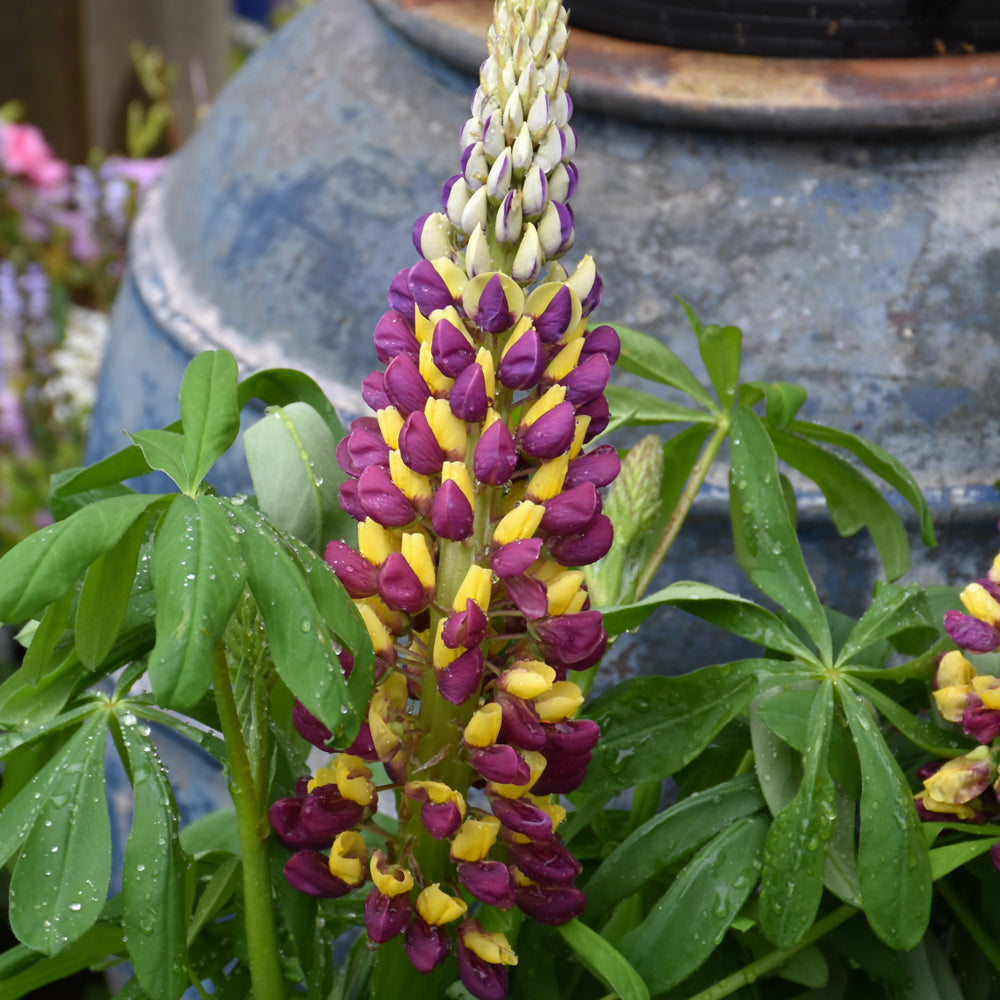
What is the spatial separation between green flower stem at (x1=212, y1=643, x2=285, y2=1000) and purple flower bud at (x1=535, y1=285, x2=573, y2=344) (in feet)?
0.58

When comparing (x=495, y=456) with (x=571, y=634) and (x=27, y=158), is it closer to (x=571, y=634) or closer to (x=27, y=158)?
(x=571, y=634)

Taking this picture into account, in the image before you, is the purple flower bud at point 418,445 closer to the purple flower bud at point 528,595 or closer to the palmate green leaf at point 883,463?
the purple flower bud at point 528,595

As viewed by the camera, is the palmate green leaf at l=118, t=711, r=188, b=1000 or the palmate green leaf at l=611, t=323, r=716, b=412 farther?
the palmate green leaf at l=611, t=323, r=716, b=412

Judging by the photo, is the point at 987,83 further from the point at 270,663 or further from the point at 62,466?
the point at 62,466

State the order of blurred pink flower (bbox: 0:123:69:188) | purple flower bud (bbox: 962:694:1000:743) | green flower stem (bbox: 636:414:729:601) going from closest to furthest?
1. purple flower bud (bbox: 962:694:1000:743)
2. green flower stem (bbox: 636:414:729:601)
3. blurred pink flower (bbox: 0:123:69:188)

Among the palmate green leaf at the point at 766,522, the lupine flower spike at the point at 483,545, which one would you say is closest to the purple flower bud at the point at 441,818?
the lupine flower spike at the point at 483,545

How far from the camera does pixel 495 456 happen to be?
0.44 m

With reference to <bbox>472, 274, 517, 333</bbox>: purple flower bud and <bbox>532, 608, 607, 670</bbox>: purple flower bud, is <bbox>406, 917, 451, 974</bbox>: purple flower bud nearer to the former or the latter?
<bbox>532, 608, 607, 670</bbox>: purple flower bud

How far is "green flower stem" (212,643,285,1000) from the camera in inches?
19.5

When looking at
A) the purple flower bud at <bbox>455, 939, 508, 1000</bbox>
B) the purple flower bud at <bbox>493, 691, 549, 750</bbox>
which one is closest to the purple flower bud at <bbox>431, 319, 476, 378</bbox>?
the purple flower bud at <bbox>493, 691, 549, 750</bbox>

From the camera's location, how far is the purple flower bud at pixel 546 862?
0.47m

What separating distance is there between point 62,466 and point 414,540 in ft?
4.73

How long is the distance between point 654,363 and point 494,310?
0.25 m

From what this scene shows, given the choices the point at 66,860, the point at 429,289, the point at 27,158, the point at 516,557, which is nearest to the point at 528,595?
the point at 516,557
